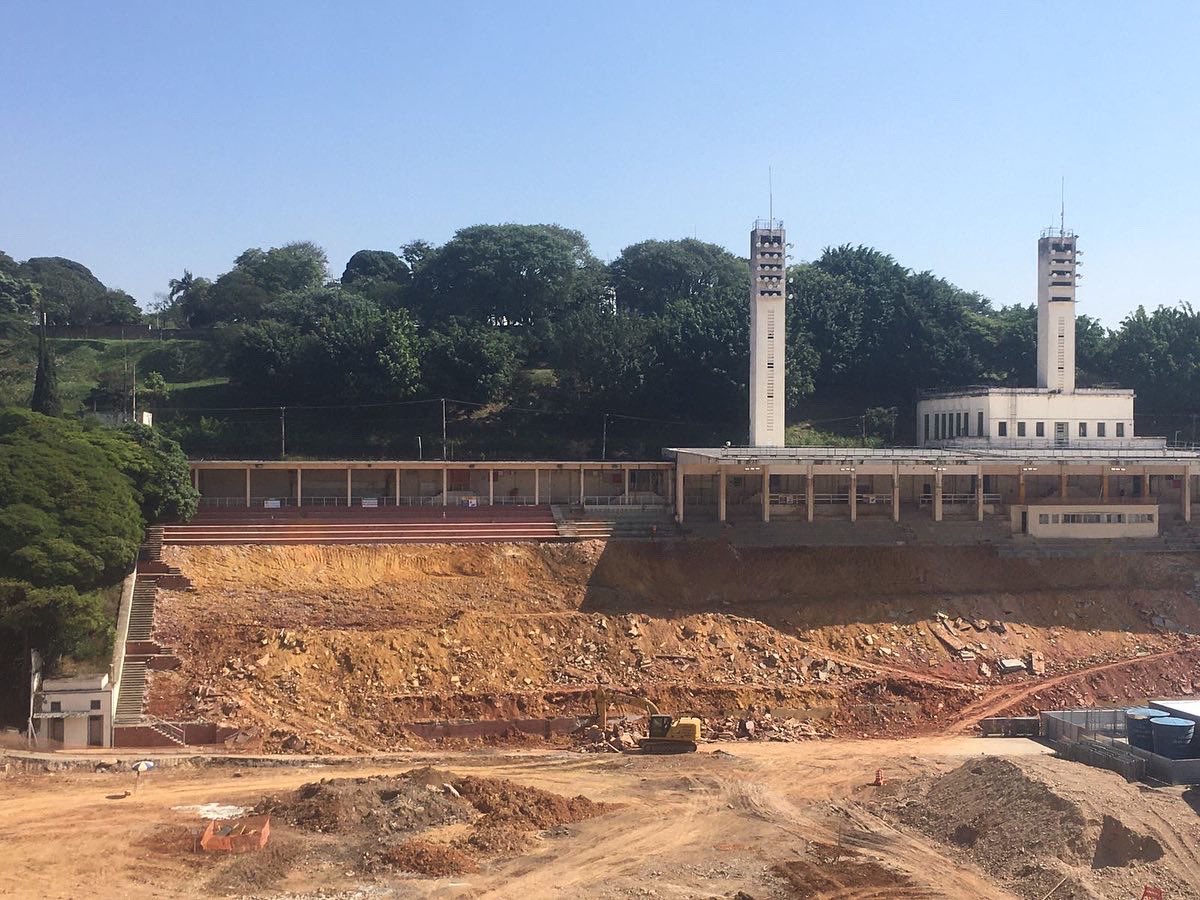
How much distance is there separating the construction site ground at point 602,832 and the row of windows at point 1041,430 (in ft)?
101

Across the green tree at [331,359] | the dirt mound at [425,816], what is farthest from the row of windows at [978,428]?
the dirt mound at [425,816]

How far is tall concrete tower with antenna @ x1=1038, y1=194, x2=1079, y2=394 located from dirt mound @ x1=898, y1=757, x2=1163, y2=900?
123 ft

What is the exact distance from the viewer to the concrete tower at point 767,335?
58.4 meters

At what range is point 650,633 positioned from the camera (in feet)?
143

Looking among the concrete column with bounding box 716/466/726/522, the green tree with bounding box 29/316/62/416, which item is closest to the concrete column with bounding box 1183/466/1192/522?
the concrete column with bounding box 716/466/726/522

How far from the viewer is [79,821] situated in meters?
28.0

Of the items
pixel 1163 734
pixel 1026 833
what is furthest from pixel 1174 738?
pixel 1026 833

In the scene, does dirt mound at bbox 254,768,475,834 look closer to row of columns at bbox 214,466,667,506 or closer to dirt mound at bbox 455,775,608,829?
dirt mound at bbox 455,775,608,829

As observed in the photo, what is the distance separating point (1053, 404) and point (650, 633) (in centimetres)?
2995

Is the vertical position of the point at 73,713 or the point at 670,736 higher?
the point at 73,713

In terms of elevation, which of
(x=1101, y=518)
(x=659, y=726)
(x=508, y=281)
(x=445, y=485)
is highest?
(x=508, y=281)

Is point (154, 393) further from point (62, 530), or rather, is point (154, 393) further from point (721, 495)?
point (721, 495)

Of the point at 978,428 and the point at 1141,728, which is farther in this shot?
the point at 978,428

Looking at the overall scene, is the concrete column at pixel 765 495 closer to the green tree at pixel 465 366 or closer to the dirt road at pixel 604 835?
the dirt road at pixel 604 835
